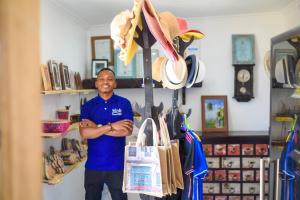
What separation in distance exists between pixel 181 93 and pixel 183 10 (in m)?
0.94

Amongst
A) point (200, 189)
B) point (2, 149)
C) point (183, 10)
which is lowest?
point (200, 189)

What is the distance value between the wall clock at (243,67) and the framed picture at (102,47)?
147 centimetres

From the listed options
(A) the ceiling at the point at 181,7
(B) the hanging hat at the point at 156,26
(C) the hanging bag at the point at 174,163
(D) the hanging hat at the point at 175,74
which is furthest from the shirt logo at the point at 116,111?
(A) the ceiling at the point at 181,7

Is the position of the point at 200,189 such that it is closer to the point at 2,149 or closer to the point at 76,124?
the point at 2,149

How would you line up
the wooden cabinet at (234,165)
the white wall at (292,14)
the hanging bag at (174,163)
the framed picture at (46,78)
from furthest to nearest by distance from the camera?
the wooden cabinet at (234,165) < the white wall at (292,14) < the framed picture at (46,78) < the hanging bag at (174,163)

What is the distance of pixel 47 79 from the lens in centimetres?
216

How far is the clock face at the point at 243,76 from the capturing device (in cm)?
327

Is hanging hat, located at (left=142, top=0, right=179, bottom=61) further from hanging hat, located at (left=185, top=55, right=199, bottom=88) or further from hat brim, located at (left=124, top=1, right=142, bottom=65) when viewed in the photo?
hanging hat, located at (left=185, top=55, right=199, bottom=88)

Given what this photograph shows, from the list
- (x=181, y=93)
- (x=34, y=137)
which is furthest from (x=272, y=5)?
(x=34, y=137)

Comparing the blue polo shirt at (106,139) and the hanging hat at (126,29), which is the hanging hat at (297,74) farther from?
the blue polo shirt at (106,139)

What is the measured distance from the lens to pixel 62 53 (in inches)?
108

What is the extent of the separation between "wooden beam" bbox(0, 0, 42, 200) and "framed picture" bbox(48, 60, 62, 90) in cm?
187

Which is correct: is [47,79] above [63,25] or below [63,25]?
below

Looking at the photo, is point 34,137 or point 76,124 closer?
point 34,137
